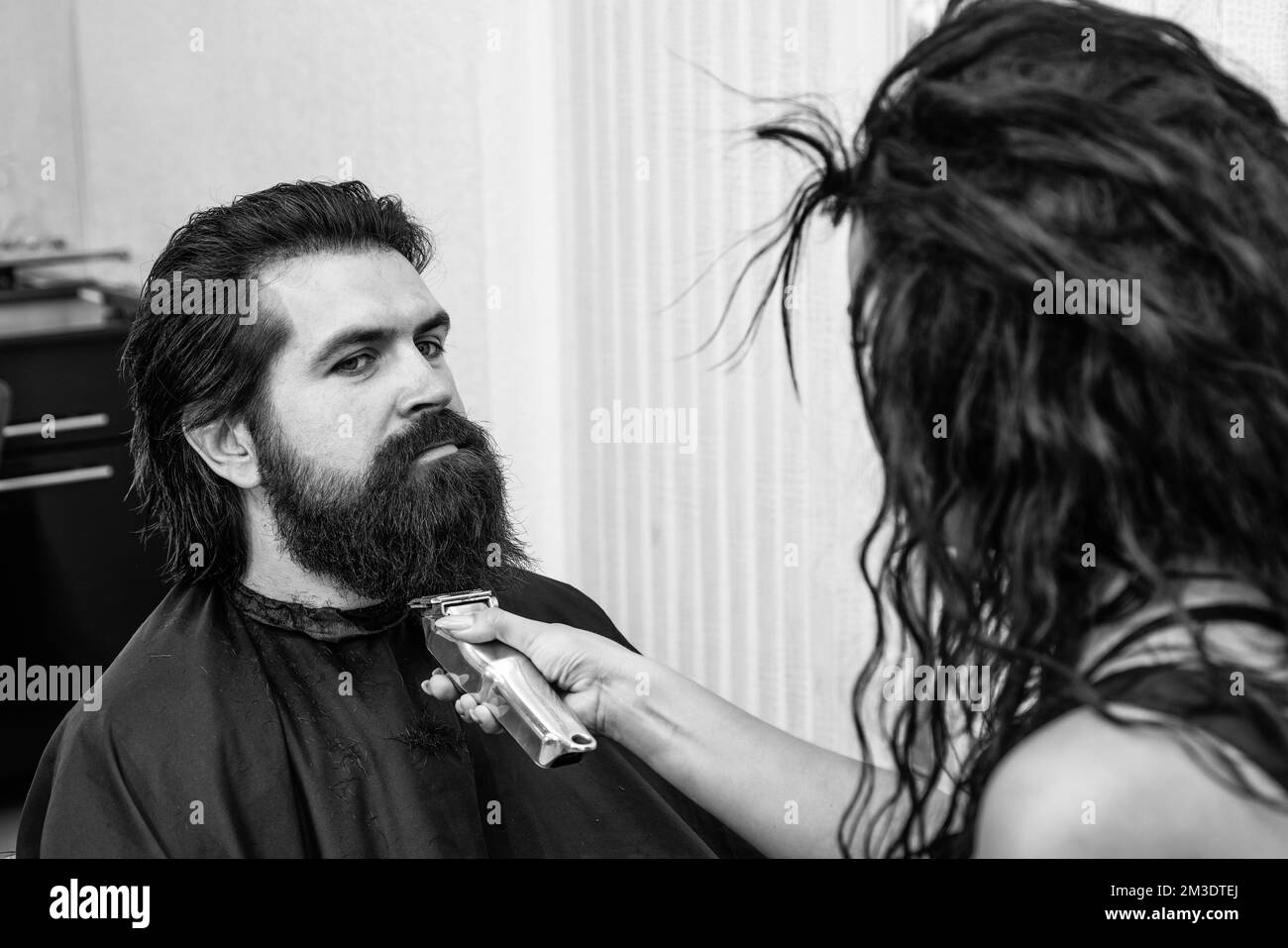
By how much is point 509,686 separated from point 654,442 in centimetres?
165

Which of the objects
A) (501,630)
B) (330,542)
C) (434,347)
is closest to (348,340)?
(434,347)

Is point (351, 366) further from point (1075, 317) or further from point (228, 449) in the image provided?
point (1075, 317)

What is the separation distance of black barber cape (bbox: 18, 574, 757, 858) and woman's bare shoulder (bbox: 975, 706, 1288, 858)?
3.03 feet

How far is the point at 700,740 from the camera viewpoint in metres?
1.57

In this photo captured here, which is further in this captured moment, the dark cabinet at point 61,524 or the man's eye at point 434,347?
the dark cabinet at point 61,524

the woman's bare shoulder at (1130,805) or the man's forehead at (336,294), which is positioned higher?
the man's forehead at (336,294)

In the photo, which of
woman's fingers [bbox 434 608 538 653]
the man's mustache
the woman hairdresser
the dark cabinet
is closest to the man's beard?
the man's mustache

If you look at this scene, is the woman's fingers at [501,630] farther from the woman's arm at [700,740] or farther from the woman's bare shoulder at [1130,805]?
the woman's bare shoulder at [1130,805]

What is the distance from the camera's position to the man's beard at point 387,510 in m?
1.83

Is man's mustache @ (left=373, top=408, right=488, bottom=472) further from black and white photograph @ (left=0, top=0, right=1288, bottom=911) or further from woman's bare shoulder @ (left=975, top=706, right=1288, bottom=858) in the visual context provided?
woman's bare shoulder @ (left=975, top=706, right=1288, bottom=858)

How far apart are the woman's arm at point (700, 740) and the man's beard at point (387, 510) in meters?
0.20

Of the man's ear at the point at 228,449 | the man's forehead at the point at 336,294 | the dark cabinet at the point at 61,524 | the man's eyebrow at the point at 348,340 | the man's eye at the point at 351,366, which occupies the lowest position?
the dark cabinet at the point at 61,524

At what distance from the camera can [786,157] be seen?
2709 mm

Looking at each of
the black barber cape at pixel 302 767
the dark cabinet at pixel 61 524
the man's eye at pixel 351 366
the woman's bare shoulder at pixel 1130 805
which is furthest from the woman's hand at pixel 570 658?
the dark cabinet at pixel 61 524
